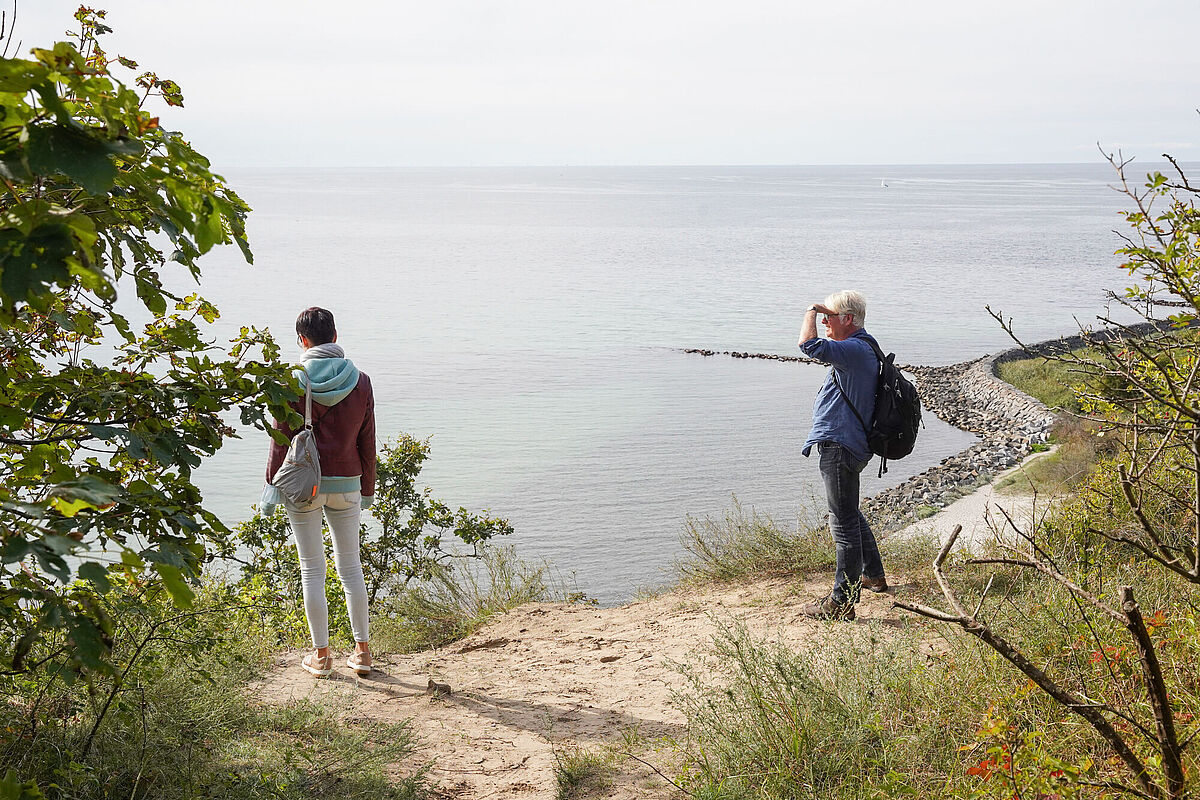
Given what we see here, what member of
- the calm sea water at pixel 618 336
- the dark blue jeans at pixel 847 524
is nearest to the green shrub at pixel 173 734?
the dark blue jeans at pixel 847 524

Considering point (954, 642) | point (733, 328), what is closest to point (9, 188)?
point (954, 642)

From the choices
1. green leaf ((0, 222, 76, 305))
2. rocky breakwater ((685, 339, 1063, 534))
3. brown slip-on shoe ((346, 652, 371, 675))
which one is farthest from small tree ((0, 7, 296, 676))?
rocky breakwater ((685, 339, 1063, 534))

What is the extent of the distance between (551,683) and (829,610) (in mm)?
1988

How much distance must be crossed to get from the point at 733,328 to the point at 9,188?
38253mm

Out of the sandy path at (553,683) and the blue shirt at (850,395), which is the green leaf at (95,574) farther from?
the blue shirt at (850,395)

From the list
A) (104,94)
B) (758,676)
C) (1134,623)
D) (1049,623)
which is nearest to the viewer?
(104,94)

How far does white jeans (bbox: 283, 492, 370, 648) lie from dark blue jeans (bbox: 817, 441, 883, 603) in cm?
308

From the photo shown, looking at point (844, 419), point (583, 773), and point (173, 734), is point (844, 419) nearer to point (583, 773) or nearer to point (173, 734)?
point (583, 773)

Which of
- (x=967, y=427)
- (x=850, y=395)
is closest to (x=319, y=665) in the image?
(x=850, y=395)

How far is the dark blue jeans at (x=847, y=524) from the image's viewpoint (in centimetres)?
621

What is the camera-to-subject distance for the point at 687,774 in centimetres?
419

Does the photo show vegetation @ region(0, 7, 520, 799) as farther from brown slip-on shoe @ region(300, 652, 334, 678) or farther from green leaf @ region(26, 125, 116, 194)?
brown slip-on shoe @ region(300, 652, 334, 678)

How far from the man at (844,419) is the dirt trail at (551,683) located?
37cm

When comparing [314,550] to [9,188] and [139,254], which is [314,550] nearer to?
[139,254]
